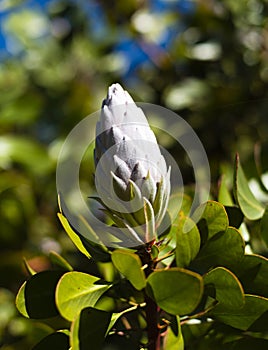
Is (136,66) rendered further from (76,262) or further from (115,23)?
(76,262)

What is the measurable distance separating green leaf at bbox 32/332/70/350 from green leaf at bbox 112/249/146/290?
0.14 metres

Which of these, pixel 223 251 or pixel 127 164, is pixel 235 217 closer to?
pixel 223 251

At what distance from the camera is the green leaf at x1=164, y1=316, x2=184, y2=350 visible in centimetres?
83

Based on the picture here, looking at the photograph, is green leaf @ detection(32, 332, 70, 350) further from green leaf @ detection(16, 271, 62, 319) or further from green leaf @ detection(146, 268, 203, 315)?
green leaf @ detection(146, 268, 203, 315)

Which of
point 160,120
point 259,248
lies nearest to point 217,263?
point 259,248

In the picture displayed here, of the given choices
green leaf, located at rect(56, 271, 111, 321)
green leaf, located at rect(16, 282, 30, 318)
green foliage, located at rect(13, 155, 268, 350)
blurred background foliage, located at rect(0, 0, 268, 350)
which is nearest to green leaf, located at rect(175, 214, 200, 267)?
green foliage, located at rect(13, 155, 268, 350)

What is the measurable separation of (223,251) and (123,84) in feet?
5.73

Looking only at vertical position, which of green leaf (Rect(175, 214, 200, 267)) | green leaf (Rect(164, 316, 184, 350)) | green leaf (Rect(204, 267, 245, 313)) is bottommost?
green leaf (Rect(164, 316, 184, 350))

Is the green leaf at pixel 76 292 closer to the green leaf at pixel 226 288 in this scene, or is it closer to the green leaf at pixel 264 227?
the green leaf at pixel 226 288

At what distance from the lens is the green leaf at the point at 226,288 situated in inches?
31.4

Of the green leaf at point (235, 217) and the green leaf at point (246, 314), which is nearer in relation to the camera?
the green leaf at point (246, 314)

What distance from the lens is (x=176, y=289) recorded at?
76 centimetres

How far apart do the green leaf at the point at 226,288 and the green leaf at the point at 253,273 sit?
0.06 m

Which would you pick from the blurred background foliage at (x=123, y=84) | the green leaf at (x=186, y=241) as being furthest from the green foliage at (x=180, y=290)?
the blurred background foliage at (x=123, y=84)
